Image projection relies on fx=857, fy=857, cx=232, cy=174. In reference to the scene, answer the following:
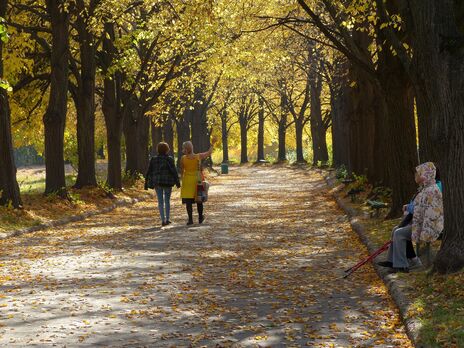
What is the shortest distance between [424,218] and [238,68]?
23909 mm

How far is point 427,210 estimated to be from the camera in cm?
1055

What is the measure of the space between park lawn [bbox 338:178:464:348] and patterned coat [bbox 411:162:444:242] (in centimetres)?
48

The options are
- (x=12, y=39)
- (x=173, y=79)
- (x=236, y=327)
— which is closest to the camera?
(x=236, y=327)

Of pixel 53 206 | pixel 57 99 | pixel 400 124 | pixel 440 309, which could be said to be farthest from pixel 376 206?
pixel 57 99

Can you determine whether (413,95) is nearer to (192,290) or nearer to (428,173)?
(428,173)

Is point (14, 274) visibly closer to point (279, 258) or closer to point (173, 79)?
point (279, 258)

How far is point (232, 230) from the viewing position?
59.8 ft

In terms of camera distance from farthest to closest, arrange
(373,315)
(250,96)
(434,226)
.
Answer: (250,96) < (434,226) < (373,315)

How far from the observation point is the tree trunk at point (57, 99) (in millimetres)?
24359

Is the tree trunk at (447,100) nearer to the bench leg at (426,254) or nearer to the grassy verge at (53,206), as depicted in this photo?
the bench leg at (426,254)

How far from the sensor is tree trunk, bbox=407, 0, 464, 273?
970cm

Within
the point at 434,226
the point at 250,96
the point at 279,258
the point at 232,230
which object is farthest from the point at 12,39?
the point at 250,96

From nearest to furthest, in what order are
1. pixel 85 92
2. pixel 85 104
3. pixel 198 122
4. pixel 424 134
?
pixel 424 134, pixel 85 92, pixel 85 104, pixel 198 122

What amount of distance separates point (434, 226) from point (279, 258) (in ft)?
11.5
